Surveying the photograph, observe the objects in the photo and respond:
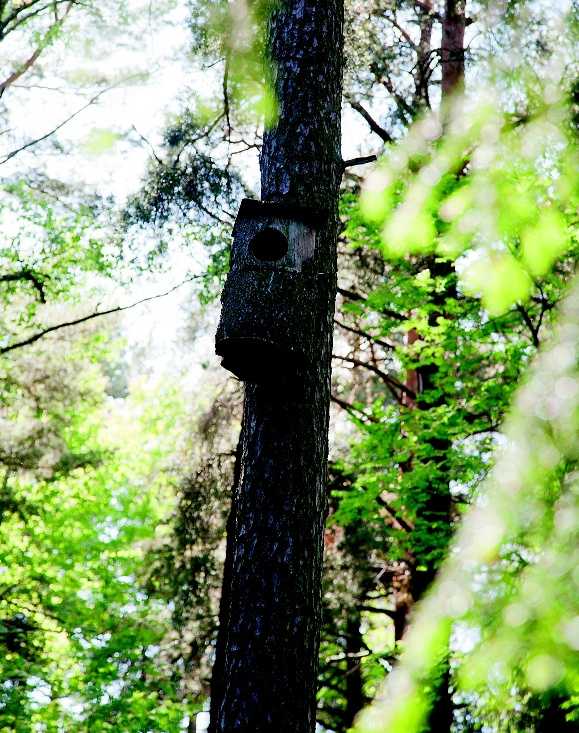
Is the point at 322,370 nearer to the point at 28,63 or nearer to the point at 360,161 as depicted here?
the point at 360,161

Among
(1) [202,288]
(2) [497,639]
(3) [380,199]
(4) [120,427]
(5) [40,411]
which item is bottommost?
(2) [497,639]

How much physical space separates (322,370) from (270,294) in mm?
398

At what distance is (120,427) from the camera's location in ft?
70.1

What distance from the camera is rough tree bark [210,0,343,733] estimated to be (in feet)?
8.34

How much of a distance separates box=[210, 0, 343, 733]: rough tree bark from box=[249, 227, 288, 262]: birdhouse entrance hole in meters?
0.17

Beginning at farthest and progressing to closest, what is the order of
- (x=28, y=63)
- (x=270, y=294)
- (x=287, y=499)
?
(x=28, y=63), (x=270, y=294), (x=287, y=499)

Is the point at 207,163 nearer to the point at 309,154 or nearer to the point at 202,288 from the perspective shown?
the point at 202,288

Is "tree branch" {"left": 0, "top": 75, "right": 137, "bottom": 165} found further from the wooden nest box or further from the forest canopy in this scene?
the wooden nest box

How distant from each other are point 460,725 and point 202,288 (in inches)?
260

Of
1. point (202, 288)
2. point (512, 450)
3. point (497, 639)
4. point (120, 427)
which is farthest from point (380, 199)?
point (120, 427)

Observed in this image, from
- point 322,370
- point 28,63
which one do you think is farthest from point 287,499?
point 28,63

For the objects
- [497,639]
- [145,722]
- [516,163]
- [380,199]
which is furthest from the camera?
[145,722]

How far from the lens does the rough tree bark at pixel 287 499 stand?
8.34ft

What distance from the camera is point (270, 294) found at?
9.85 ft
